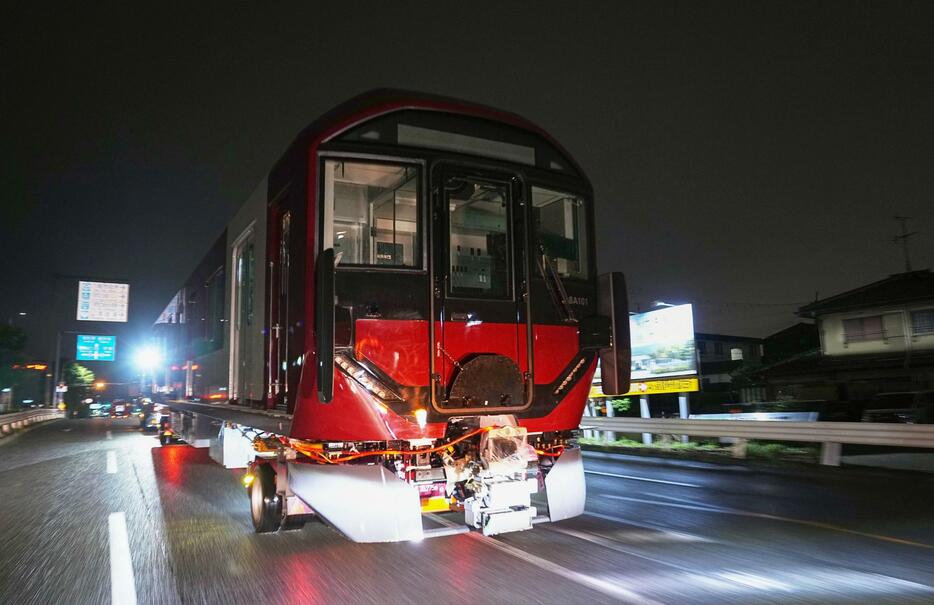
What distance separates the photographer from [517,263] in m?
5.43

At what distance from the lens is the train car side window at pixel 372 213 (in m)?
5.06

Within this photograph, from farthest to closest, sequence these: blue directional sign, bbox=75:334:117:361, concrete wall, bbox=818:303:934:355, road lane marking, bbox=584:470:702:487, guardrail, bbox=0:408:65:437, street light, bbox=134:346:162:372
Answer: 1. blue directional sign, bbox=75:334:117:361
2. guardrail, bbox=0:408:65:437
3. concrete wall, bbox=818:303:934:355
4. street light, bbox=134:346:162:372
5. road lane marking, bbox=584:470:702:487

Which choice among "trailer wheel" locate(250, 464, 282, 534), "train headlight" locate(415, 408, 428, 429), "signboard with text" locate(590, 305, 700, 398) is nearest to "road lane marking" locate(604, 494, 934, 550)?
"train headlight" locate(415, 408, 428, 429)

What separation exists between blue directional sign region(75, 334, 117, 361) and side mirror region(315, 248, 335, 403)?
44.6 metres

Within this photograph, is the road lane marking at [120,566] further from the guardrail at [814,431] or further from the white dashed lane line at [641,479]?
the guardrail at [814,431]

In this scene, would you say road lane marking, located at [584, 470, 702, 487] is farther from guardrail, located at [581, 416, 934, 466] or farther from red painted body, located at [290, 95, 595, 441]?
red painted body, located at [290, 95, 595, 441]

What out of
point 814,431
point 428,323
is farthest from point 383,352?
point 814,431

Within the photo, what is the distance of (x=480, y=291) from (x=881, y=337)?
86.3 feet

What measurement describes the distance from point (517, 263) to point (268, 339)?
2490 mm

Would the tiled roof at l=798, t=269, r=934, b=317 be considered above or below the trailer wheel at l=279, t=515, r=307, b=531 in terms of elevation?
above

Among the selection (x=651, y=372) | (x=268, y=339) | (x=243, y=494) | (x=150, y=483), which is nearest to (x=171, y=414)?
(x=150, y=483)

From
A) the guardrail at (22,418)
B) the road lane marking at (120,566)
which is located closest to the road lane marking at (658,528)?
the road lane marking at (120,566)

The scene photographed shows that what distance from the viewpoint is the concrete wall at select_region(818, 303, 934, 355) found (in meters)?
25.0

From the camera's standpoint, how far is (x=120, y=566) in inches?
210
